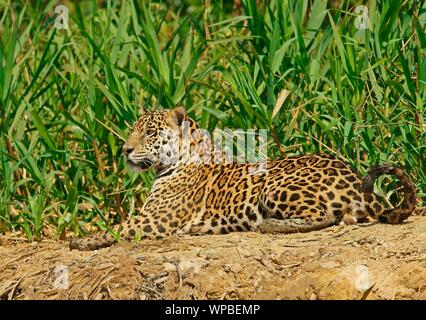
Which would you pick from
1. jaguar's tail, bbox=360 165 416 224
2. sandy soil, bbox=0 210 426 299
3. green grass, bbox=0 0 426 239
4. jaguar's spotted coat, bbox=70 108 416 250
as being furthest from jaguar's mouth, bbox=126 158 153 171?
jaguar's tail, bbox=360 165 416 224

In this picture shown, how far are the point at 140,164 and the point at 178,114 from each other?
423 mm

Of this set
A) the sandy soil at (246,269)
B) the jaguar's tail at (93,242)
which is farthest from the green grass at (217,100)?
the sandy soil at (246,269)

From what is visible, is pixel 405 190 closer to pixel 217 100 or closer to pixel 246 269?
pixel 246 269

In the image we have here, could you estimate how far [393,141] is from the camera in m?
8.20

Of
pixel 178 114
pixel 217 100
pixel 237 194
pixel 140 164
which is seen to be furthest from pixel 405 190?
pixel 217 100

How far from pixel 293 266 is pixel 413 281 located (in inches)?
27.4

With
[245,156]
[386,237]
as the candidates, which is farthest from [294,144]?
[386,237]

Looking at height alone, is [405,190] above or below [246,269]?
above

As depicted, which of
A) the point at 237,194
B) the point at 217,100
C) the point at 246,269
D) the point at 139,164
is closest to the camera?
the point at 246,269

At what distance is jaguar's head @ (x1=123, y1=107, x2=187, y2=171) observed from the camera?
844 cm

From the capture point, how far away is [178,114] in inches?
334

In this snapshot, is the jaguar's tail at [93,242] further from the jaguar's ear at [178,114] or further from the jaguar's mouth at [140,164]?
the jaguar's ear at [178,114]

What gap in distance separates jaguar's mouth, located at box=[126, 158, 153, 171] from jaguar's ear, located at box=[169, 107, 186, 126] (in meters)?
0.33

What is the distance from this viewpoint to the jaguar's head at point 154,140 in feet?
27.7
